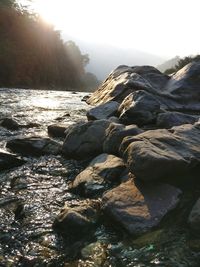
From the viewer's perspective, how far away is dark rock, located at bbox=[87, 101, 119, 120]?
16328 mm

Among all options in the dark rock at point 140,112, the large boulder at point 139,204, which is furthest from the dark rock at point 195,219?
the dark rock at point 140,112

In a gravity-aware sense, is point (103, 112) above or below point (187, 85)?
below

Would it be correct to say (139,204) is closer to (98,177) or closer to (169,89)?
(98,177)

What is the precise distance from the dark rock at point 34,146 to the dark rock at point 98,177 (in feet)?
8.91

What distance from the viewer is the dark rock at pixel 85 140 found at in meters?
11.4

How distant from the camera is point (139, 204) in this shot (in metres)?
7.13

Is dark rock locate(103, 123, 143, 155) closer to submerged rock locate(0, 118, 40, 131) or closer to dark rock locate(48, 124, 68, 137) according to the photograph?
dark rock locate(48, 124, 68, 137)

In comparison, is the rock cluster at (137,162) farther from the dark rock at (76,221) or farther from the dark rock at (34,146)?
the dark rock at (34,146)

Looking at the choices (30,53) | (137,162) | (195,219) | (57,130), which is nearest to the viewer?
(195,219)

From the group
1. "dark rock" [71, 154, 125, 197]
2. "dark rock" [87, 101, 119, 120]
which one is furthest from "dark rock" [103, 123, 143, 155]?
"dark rock" [87, 101, 119, 120]

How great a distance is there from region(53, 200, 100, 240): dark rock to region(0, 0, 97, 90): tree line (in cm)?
4598

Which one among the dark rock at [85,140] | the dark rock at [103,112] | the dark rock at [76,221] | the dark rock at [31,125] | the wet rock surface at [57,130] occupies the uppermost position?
the dark rock at [76,221]

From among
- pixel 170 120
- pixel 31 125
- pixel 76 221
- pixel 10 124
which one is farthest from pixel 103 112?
pixel 76 221

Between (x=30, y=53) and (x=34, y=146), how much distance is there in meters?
53.9
